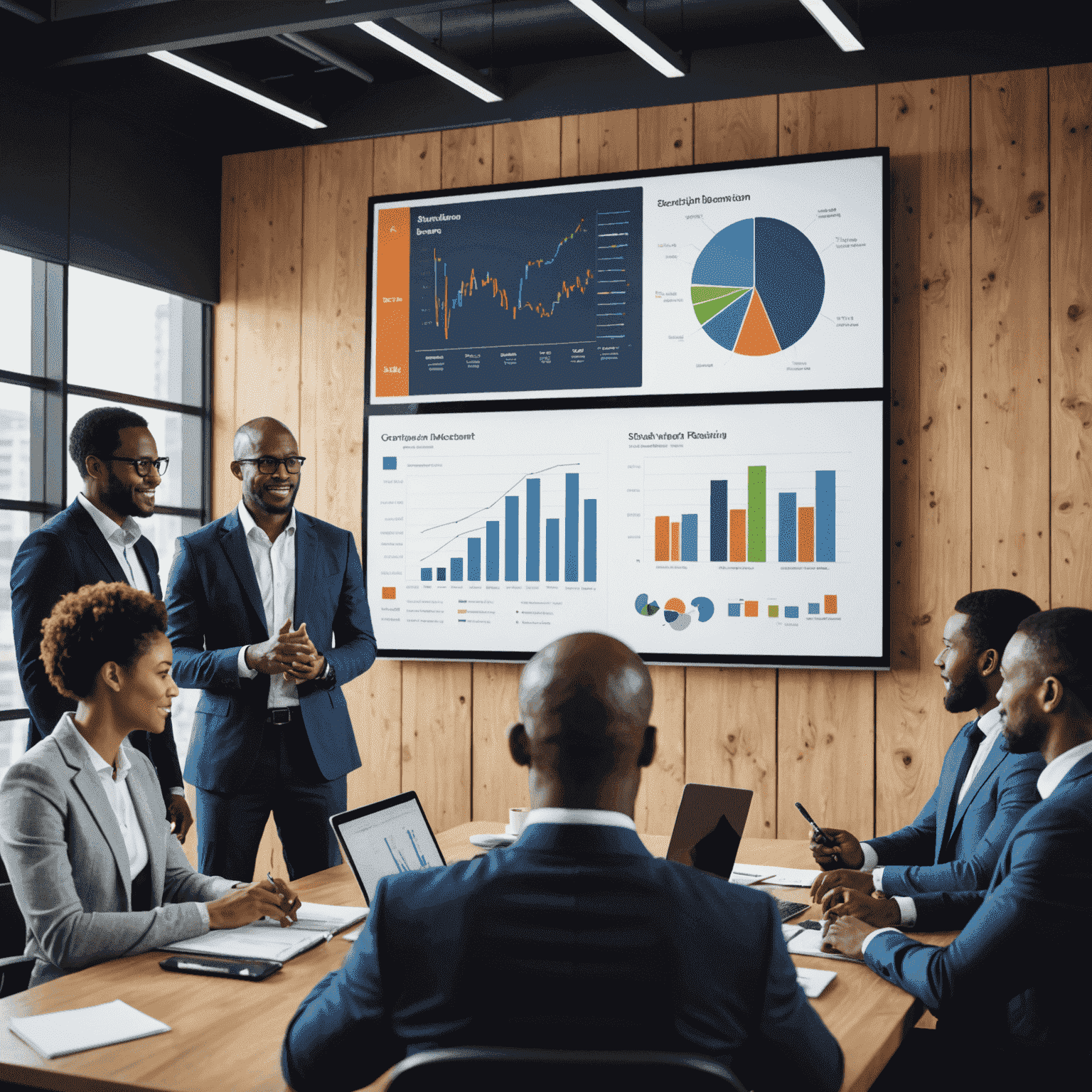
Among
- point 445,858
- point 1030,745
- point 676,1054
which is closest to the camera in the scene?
point 676,1054

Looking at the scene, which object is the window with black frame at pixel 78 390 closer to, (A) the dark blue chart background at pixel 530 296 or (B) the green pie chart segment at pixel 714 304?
(A) the dark blue chart background at pixel 530 296

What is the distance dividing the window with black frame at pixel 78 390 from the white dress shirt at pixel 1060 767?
3.34 meters

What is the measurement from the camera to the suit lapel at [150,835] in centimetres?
230

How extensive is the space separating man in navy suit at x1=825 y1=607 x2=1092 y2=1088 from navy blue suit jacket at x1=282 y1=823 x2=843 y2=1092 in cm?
58

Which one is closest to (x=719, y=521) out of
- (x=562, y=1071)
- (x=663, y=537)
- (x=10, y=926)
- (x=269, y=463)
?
(x=663, y=537)

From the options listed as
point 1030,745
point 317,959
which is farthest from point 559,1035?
point 1030,745

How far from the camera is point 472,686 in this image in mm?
4586

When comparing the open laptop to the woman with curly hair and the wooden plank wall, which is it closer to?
the woman with curly hair

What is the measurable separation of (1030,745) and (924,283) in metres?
2.43

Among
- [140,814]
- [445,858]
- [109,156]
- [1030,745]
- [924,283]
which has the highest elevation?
[109,156]

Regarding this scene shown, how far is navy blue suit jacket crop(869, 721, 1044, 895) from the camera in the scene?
2.29 m

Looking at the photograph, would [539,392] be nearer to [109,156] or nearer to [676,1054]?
[109,156]

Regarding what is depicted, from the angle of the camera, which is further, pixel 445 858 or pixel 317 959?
pixel 445 858

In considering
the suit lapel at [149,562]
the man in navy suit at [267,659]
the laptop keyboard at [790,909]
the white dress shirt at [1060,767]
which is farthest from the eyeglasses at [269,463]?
the white dress shirt at [1060,767]
